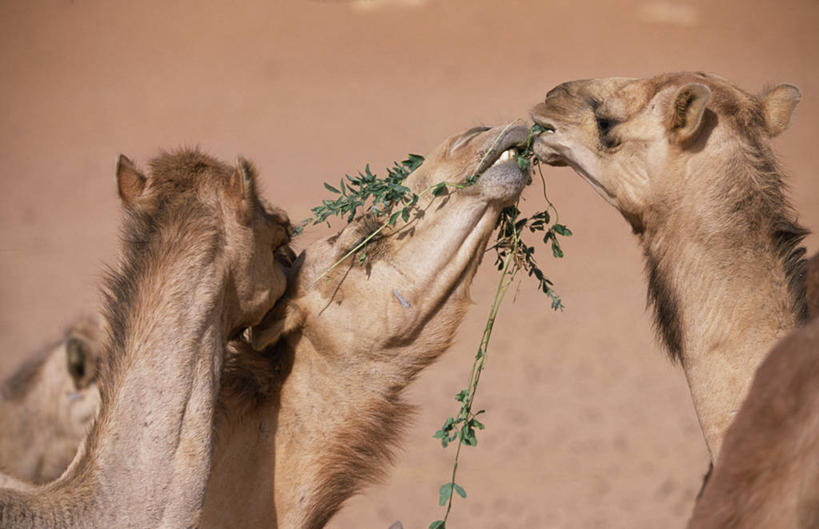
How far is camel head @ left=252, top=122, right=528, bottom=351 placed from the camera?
364 cm

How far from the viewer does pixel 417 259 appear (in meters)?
3.70

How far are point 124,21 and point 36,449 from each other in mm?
14196

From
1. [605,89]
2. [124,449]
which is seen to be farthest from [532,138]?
[124,449]

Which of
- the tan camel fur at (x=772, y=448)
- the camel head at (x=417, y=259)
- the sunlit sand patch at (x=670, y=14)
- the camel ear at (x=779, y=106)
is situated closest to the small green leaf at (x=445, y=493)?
the camel head at (x=417, y=259)

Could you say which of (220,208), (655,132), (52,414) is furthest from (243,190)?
(52,414)

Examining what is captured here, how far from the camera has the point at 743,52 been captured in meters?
16.9

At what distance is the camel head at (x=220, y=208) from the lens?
11.1ft

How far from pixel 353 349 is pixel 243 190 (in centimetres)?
70

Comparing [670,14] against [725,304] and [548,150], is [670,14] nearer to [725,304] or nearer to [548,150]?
[548,150]

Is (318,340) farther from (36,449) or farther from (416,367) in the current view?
(36,449)

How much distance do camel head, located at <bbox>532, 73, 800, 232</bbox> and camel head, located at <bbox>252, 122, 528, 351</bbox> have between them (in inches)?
8.2

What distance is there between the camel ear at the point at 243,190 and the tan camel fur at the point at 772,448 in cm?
197

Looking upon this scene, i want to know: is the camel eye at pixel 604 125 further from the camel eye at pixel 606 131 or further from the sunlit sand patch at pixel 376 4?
the sunlit sand patch at pixel 376 4

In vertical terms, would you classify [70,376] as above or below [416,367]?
above
